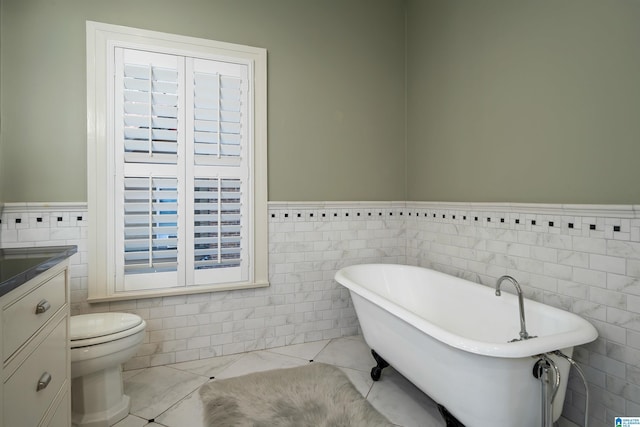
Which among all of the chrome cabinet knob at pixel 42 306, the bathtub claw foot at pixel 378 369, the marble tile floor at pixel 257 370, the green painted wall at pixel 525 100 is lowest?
the marble tile floor at pixel 257 370

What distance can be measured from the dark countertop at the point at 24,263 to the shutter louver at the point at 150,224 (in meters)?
0.87

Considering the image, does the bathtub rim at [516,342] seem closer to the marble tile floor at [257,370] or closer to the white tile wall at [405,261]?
the white tile wall at [405,261]

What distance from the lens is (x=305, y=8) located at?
2900 mm

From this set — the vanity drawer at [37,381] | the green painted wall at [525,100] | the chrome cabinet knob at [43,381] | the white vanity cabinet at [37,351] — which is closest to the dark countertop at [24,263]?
the white vanity cabinet at [37,351]

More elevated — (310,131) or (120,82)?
(120,82)

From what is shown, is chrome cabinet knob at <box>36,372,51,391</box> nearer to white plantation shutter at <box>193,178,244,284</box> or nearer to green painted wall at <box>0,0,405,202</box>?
white plantation shutter at <box>193,178,244,284</box>

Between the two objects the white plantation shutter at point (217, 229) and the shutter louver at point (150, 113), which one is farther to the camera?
the white plantation shutter at point (217, 229)

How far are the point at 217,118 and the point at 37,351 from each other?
1.90 meters

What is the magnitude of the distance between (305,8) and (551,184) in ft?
7.75

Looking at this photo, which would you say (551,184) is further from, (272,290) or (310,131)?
(272,290)

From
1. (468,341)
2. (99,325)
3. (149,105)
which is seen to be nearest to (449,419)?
(468,341)

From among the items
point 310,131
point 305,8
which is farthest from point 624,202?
point 305,8

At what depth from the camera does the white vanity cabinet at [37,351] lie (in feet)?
3.17

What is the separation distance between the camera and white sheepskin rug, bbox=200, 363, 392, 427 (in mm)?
1860
